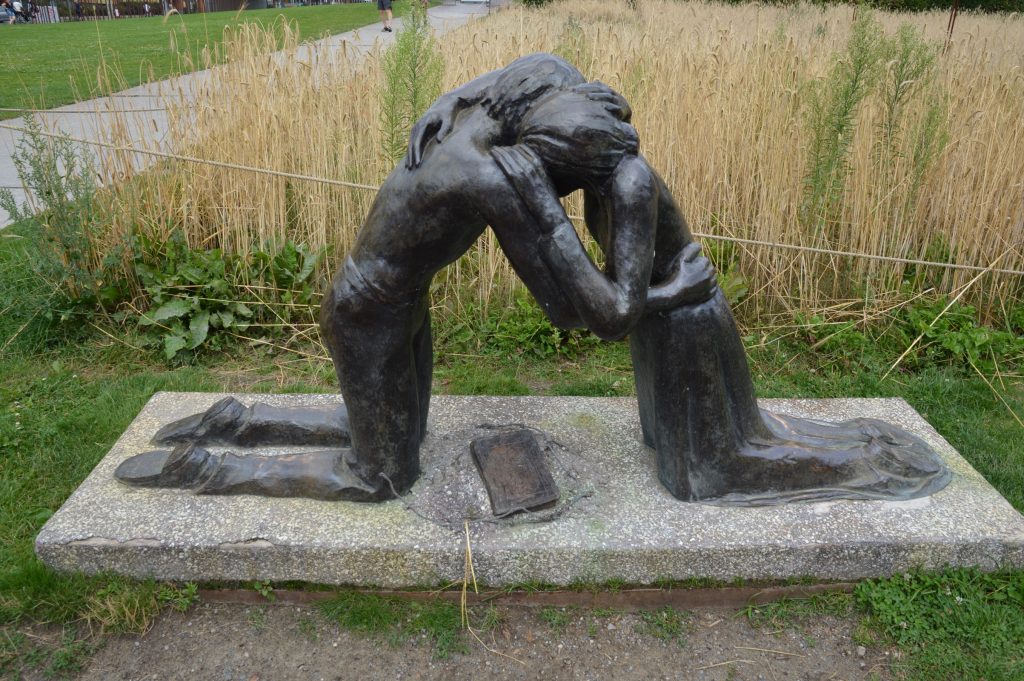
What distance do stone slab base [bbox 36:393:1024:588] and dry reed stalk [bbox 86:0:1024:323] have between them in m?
1.88

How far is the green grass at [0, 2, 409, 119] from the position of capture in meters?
4.71

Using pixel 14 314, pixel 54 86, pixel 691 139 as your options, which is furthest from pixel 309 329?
pixel 54 86

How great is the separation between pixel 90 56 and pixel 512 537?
13.0 meters

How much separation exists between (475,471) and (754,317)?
2.26 m

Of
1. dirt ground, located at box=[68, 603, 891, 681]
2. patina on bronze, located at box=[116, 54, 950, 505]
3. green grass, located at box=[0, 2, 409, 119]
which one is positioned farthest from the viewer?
green grass, located at box=[0, 2, 409, 119]

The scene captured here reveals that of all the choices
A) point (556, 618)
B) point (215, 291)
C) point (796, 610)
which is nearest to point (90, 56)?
point (215, 291)

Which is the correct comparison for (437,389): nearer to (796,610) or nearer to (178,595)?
(178,595)

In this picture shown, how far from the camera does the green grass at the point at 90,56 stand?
4.71 metres

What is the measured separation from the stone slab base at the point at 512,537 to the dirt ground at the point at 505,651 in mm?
134

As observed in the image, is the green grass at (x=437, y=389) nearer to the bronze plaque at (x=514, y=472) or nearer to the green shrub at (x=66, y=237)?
the green shrub at (x=66, y=237)

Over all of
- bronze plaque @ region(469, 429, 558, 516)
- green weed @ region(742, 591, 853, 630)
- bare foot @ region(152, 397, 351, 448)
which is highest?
bare foot @ region(152, 397, 351, 448)

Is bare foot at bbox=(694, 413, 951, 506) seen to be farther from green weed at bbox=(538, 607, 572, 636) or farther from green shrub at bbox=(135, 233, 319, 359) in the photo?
green shrub at bbox=(135, 233, 319, 359)

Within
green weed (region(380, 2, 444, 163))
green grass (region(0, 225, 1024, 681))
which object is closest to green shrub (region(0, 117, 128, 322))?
green grass (region(0, 225, 1024, 681))

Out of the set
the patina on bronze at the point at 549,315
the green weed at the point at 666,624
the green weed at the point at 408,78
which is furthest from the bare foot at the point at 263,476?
the green weed at the point at 408,78
